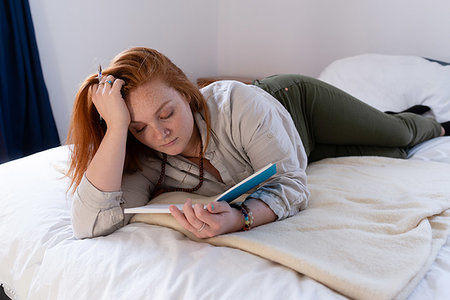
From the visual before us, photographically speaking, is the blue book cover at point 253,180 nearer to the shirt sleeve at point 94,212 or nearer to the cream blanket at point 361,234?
the cream blanket at point 361,234

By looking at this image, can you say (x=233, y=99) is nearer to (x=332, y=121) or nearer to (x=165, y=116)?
(x=165, y=116)

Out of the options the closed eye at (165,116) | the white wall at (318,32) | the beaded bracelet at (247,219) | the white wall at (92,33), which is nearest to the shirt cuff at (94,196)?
the closed eye at (165,116)

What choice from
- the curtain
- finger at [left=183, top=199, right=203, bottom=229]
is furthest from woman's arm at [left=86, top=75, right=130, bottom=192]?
the curtain

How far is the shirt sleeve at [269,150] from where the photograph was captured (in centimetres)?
88

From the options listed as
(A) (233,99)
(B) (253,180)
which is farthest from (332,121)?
(B) (253,180)

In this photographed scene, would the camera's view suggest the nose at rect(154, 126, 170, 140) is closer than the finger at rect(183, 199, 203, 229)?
No

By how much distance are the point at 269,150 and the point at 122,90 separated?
39cm

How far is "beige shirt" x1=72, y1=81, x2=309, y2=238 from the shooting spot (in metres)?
0.87

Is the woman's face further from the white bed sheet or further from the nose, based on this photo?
the white bed sheet

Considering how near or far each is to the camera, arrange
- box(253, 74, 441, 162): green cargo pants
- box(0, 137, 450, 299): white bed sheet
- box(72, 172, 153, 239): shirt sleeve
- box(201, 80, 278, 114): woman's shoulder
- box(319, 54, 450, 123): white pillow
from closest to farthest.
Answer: box(0, 137, 450, 299): white bed sheet → box(72, 172, 153, 239): shirt sleeve → box(201, 80, 278, 114): woman's shoulder → box(253, 74, 441, 162): green cargo pants → box(319, 54, 450, 123): white pillow

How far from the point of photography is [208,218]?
750 mm

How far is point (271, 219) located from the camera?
2.86 ft

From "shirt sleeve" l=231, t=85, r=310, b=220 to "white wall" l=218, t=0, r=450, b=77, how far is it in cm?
168

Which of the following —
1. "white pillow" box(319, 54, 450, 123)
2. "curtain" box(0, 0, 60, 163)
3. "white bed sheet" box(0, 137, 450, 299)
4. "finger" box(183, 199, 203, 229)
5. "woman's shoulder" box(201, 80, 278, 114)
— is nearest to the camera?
"white bed sheet" box(0, 137, 450, 299)
